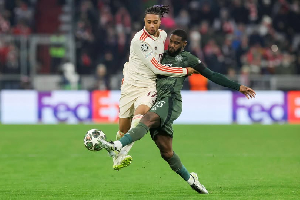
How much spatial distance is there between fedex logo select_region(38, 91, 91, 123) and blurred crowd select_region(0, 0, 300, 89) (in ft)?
8.39

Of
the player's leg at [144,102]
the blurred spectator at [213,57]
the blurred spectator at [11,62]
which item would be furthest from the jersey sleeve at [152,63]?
the blurred spectator at [11,62]

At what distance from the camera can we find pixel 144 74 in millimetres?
8094

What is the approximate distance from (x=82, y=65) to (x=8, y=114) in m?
4.13

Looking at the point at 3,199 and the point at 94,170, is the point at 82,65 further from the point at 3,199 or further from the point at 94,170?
the point at 3,199

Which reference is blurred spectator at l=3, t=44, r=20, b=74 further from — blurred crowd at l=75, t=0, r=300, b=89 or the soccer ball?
the soccer ball

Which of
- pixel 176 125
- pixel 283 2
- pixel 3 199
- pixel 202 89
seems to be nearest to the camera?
pixel 3 199

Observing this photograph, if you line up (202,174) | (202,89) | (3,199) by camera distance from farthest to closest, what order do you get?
1. (202,89)
2. (202,174)
3. (3,199)

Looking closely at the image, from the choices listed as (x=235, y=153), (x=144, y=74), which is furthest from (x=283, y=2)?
(x=144, y=74)

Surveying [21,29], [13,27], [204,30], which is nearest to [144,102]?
[204,30]

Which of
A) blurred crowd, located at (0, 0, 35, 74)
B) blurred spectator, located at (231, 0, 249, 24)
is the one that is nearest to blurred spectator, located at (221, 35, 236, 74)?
blurred spectator, located at (231, 0, 249, 24)

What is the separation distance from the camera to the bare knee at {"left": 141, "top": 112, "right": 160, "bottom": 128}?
24.2 feet

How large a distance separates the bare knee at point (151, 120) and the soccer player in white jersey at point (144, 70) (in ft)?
0.44

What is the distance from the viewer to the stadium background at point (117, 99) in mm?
9164

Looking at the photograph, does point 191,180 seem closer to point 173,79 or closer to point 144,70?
point 173,79
